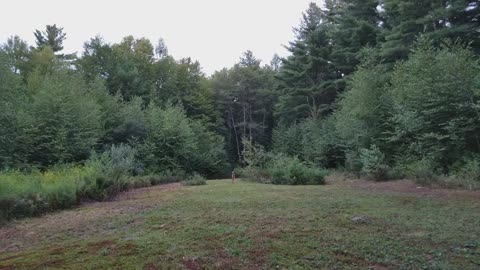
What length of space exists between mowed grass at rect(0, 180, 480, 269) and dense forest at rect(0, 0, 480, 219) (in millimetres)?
2819

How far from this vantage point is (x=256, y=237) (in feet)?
15.6

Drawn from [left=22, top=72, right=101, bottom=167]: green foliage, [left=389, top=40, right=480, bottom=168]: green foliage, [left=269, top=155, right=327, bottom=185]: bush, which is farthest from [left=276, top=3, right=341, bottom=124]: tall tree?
[left=22, top=72, right=101, bottom=167]: green foliage

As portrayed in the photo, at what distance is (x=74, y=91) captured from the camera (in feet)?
67.2

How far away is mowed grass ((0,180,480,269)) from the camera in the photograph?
3756 mm

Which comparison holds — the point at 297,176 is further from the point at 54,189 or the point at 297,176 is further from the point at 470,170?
the point at 54,189

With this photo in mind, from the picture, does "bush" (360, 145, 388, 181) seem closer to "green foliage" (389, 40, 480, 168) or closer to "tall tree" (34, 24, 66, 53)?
"green foliage" (389, 40, 480, 168)

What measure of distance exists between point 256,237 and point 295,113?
30639 millimetres

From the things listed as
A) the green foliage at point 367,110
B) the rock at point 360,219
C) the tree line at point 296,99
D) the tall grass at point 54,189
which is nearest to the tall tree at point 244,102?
the tree line at point 296,99

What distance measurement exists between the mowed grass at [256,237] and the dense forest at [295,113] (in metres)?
2.82

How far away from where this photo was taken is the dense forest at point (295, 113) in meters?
12.4

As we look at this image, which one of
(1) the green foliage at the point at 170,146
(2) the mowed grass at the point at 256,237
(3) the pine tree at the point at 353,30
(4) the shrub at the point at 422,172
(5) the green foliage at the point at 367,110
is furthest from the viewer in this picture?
(3) the pine tree at the point at 353,30

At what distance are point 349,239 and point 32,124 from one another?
1677 centimetres

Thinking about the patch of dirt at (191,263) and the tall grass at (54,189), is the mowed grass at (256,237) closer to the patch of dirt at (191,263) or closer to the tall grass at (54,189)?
the patch of dirt at (191,263)

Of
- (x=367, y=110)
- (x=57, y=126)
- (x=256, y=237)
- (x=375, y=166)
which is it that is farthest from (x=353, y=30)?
(x=256, y=237)
